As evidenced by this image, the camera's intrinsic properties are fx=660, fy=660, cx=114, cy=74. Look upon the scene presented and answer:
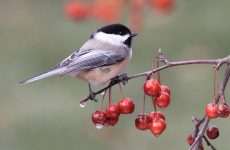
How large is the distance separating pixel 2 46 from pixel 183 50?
8.18ft

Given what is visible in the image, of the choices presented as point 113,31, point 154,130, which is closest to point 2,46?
point 113,31

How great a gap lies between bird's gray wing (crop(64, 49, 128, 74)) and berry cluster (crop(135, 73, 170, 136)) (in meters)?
0.96

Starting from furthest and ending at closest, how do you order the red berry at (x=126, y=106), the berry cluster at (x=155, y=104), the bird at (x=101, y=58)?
1. the bird at (x=101, y=58)
2. the red berry at (x=126, y=106)
3. the berry cluster at (x=155, y=104)

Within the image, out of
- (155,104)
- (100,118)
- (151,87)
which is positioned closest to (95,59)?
(100,118)

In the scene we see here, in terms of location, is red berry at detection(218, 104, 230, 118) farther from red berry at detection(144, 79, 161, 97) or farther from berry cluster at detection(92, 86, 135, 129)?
berry cluster at detection(92, 86, 135, 129)

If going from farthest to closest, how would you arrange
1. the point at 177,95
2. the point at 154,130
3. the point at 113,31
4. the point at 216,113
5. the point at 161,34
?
the point at 161,34, the point at 177,95, the point at 113,31, the point at 154,130, the point at 216,113

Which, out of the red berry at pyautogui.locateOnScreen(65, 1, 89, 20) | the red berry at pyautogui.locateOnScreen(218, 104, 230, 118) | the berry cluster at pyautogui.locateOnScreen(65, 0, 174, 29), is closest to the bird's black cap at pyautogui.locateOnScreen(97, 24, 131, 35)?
the red berry at pyautogui.locateOnScreen(218, 104, 230, 118)

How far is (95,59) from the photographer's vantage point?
420 cm

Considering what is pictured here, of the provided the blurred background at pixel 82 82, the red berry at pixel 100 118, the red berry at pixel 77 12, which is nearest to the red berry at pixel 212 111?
the red berry at pixel 100 118

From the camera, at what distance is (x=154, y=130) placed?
3.10 m

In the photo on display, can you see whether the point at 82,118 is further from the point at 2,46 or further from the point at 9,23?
the point at 9,23

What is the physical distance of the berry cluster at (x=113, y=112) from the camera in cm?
320

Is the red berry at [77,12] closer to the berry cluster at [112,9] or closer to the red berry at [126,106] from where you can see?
the berry cluster at [112,9]

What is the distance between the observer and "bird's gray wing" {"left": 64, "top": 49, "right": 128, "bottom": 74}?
161 inches
